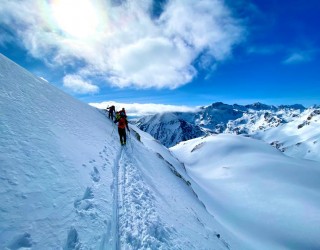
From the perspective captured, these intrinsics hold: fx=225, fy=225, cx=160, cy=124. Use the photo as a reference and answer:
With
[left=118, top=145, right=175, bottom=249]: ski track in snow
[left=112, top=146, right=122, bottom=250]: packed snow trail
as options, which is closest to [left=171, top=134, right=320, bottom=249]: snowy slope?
[left=118, top=145, right=175, bottom=249]: ski track in snow

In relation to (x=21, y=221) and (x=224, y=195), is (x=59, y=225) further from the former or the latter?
(x=224, y=195)

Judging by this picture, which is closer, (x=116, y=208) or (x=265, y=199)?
(x=116, y=208)

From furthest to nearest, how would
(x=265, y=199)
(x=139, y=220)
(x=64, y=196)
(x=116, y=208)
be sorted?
1. (x=265, y=199)
2. (x=116, y=208)
3. (x=139, y=220)
4. (x=64, y=196)

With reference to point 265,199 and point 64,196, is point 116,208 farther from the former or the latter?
point 265,199

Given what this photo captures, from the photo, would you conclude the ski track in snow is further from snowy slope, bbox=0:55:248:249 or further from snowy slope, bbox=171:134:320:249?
snowy slope, bbox=171:134:320:249

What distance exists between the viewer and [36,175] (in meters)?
8.15

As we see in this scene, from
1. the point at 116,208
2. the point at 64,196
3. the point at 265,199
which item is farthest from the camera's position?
the point at 265,199

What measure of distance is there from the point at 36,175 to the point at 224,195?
1655 inches

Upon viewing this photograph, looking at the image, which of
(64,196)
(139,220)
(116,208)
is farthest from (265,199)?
(64,196)

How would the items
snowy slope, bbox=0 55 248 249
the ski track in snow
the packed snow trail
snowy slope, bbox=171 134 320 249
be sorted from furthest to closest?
snowy slope, bbox=171 134 320 249 < the ski track in snow < the packed snow trail < snowy slope, bbox=0 55 248 249

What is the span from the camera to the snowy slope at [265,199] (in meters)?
31.2

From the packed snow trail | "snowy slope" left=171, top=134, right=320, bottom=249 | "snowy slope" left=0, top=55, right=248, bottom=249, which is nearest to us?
"snowy slope" left=0, top=55, right=248, bottom=249

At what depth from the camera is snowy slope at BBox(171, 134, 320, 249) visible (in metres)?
31.2

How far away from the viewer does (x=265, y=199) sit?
41.0 m
